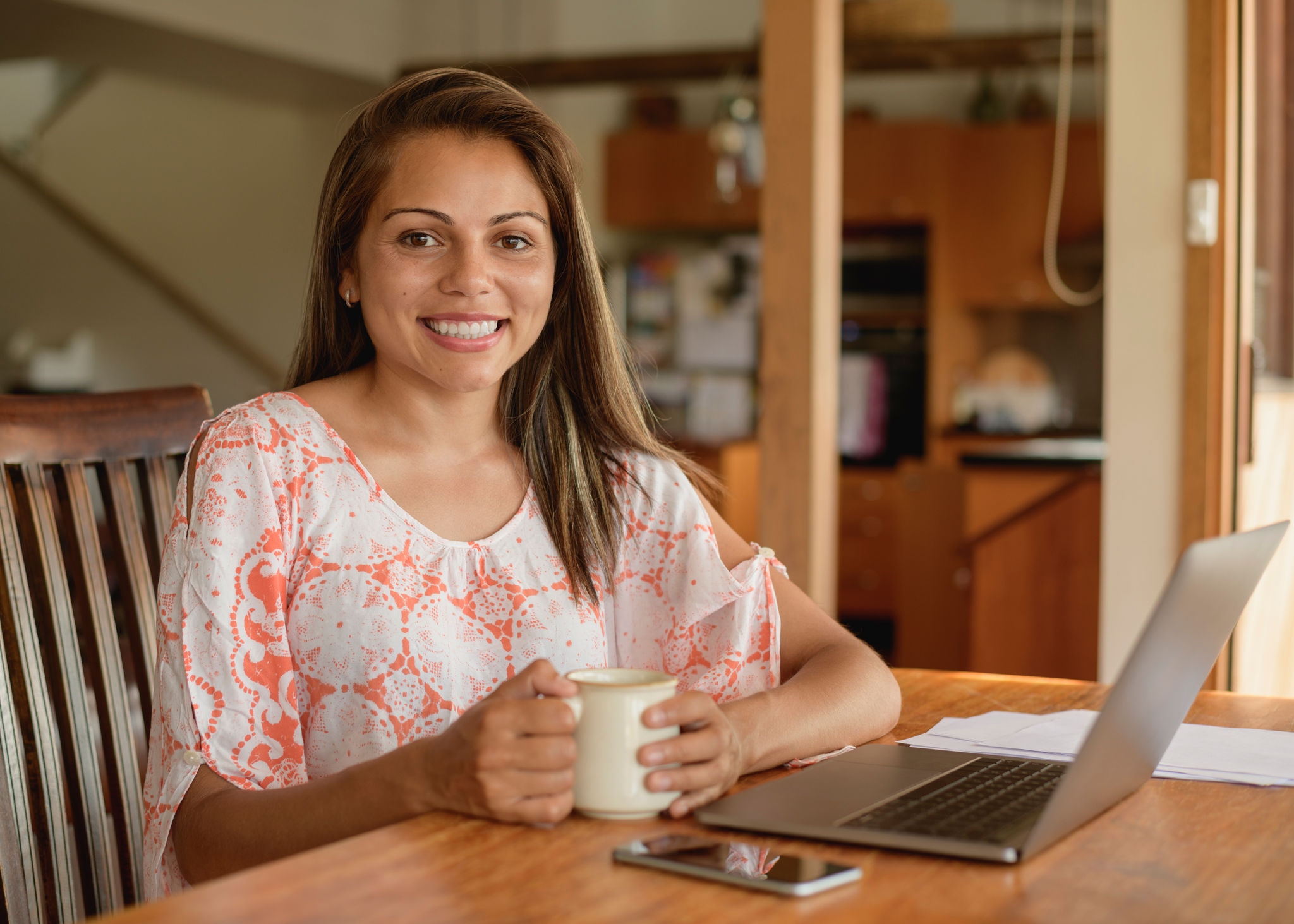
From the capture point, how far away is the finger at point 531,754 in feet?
2.98

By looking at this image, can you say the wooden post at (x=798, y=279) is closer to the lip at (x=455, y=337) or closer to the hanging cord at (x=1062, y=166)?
the hanging cord at (x=1062, y=166)

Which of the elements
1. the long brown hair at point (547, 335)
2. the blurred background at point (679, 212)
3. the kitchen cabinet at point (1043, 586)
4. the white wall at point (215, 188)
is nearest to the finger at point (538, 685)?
the long brown hair at point (547, 335)

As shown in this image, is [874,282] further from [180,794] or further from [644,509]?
[180,794]

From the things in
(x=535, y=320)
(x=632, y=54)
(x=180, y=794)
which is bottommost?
(x=180, y=794)

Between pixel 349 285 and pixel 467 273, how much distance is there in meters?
0.18

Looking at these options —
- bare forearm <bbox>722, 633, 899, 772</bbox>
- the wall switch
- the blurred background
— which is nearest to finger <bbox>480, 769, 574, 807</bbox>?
bare forearm <bbox>722, 633, 899, 772</bbox>

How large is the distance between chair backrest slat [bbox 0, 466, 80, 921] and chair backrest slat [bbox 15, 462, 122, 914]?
20 mm

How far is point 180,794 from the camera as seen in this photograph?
1.10m

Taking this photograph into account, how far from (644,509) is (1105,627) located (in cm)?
163

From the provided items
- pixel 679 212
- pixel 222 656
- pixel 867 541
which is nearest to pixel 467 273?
pixel 222 656

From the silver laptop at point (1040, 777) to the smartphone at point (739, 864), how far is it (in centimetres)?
6

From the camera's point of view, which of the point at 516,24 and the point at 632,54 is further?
the point at 516,24

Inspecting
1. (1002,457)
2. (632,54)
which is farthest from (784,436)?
(632,54)

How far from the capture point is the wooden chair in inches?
50.6
